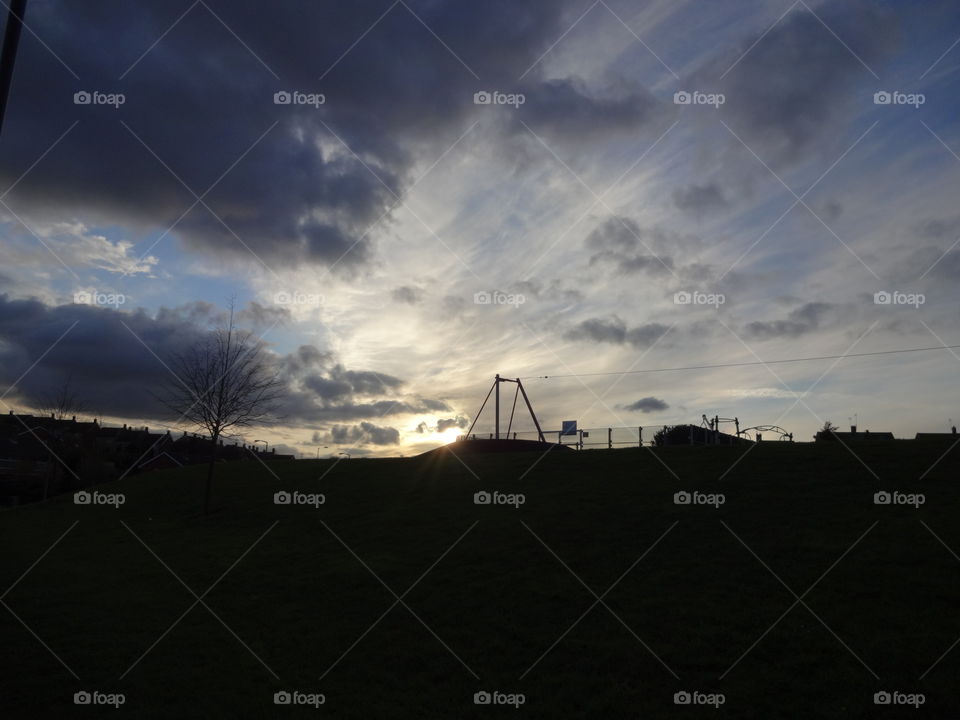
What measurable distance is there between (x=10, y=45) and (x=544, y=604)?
1422cm

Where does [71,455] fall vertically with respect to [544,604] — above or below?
above

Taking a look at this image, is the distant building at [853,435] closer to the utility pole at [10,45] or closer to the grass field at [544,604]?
the grass field at [544,604]

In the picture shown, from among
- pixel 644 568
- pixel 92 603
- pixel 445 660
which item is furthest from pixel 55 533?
pixel 644 568

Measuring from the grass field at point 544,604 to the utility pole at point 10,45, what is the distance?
963cm

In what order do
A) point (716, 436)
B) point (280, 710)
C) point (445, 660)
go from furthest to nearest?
point (716, 436) → point (445, 660) → point (280, 710)

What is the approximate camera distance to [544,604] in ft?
49.4

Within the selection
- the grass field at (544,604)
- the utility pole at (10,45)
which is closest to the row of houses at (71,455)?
the grass field at (544,604)

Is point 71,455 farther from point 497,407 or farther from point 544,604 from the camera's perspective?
point 544,604

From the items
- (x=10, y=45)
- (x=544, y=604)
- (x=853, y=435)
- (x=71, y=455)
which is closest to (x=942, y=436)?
(x=853, y=435)

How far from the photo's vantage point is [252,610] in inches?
639

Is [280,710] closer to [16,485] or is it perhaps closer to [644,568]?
[644,568]

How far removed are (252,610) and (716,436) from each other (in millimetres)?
27894

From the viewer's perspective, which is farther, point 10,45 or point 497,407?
point 497,407

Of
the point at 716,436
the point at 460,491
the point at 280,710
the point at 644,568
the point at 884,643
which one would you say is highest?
the point at 716,436
